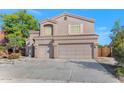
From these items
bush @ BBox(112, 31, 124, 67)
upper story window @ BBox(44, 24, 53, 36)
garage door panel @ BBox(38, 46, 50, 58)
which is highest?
upper story window @ BBox(44, 24, 53, 36)

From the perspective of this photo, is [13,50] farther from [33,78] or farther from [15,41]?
[33,78]

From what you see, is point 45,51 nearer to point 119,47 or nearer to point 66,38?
point 66,38

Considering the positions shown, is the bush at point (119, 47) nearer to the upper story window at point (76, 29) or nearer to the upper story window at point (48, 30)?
the upper story window at point (76, 29)

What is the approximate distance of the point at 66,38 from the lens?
2527cm

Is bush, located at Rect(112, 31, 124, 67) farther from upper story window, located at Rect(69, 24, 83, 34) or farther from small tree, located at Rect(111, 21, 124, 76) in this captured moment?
upper story window, located at Rect(69, 24, 83, 34)

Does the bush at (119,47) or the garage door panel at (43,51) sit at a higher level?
the bush at (119,47)

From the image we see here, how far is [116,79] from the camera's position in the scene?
11.5 m

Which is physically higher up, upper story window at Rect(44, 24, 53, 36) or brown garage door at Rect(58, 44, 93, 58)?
upper story window at Rect(44, 24, 53, 36)

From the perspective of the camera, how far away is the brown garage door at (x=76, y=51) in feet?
80.3

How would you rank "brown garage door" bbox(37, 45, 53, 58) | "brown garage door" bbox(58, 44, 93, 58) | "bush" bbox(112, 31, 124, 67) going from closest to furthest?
"bush" bbox(112, 31, 124, 67) → "brown garage door" bbox(58, 44, 93, 58) → "brown garage door" bbox(37, 45, 53, 58)

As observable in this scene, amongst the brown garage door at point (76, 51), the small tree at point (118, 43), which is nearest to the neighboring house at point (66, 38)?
the brown garage door at point (76, 51)

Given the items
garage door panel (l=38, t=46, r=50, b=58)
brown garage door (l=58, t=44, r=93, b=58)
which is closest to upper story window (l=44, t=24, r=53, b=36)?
garage door panel (l=38, t=46, r=50, b=58)

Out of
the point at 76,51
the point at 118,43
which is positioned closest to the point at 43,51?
the point at 76,51

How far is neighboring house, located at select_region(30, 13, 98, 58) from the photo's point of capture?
24.7 m
